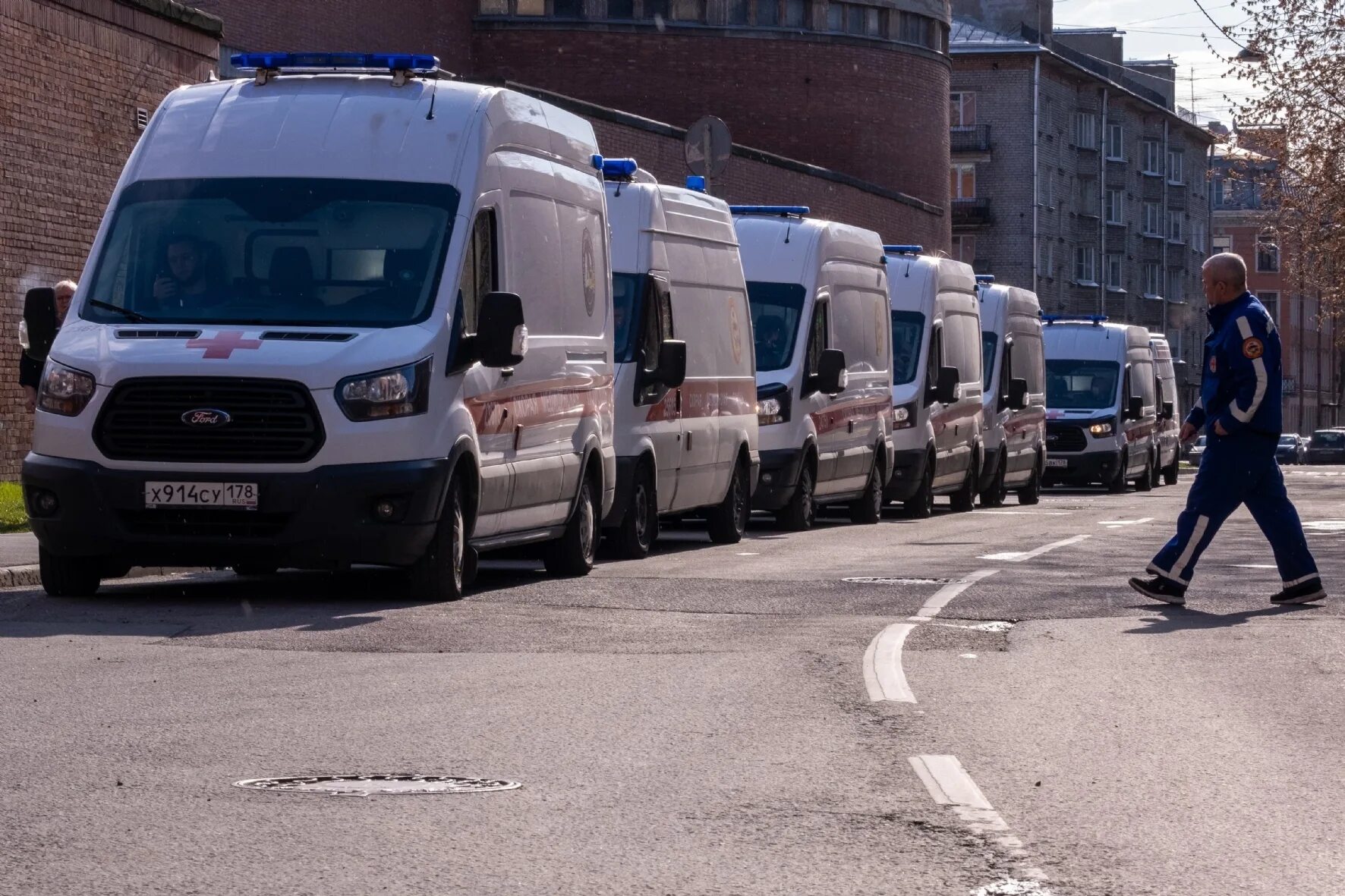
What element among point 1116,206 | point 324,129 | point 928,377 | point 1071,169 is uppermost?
point 1071,169

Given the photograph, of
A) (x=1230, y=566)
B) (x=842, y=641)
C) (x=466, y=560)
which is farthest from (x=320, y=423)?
(x=1230, y=566)

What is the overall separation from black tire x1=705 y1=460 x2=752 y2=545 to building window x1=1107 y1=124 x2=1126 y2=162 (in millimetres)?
86417

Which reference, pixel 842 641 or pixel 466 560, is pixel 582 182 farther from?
pixel 842 641

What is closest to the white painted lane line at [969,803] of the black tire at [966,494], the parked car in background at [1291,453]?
the black tire at [966,494]

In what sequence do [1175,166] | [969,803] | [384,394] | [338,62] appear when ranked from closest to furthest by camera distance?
[969,803]
[384,394]
[338,62]
[1175,166]

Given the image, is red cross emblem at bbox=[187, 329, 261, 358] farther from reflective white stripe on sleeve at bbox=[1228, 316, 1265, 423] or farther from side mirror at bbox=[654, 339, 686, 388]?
side mirror at bbox=[654, 339, 686, 388]

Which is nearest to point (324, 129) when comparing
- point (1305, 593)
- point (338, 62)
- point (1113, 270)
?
point (338, 62)

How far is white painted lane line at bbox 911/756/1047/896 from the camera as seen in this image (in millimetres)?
6156

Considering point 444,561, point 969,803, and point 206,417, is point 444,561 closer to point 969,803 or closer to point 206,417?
point 206,417

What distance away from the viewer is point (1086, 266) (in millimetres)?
102562

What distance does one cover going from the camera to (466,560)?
14219mm

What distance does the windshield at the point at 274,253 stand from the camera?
13.3m

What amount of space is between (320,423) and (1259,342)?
4949 millimetres

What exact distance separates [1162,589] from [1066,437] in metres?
29.4
